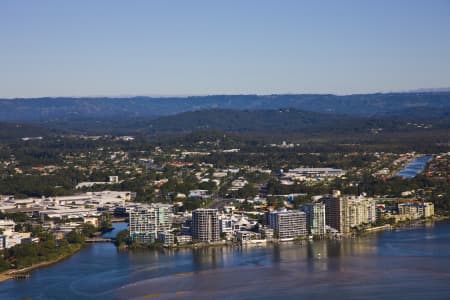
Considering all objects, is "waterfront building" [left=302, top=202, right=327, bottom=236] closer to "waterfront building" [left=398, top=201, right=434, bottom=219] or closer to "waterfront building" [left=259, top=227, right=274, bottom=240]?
"waterfront building" [left=259, top=227, right=274, bottom=240]

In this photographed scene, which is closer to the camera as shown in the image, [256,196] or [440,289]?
[440,289]

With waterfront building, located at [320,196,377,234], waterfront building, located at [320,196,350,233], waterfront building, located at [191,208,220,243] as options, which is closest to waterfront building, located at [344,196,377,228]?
waterfront building, located at [320,196,377,234]

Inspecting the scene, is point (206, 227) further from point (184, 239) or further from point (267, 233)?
point (267, 233)

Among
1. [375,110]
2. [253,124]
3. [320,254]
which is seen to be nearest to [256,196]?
[320,254]

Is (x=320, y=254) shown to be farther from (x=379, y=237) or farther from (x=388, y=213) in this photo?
(x=388, y=213)

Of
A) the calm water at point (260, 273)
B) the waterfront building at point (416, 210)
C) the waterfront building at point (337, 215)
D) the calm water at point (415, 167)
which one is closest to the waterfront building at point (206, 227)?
the calm water at point (260, 273)

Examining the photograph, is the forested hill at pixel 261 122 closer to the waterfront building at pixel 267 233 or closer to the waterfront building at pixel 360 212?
the waterfront building at pixel 360 212
